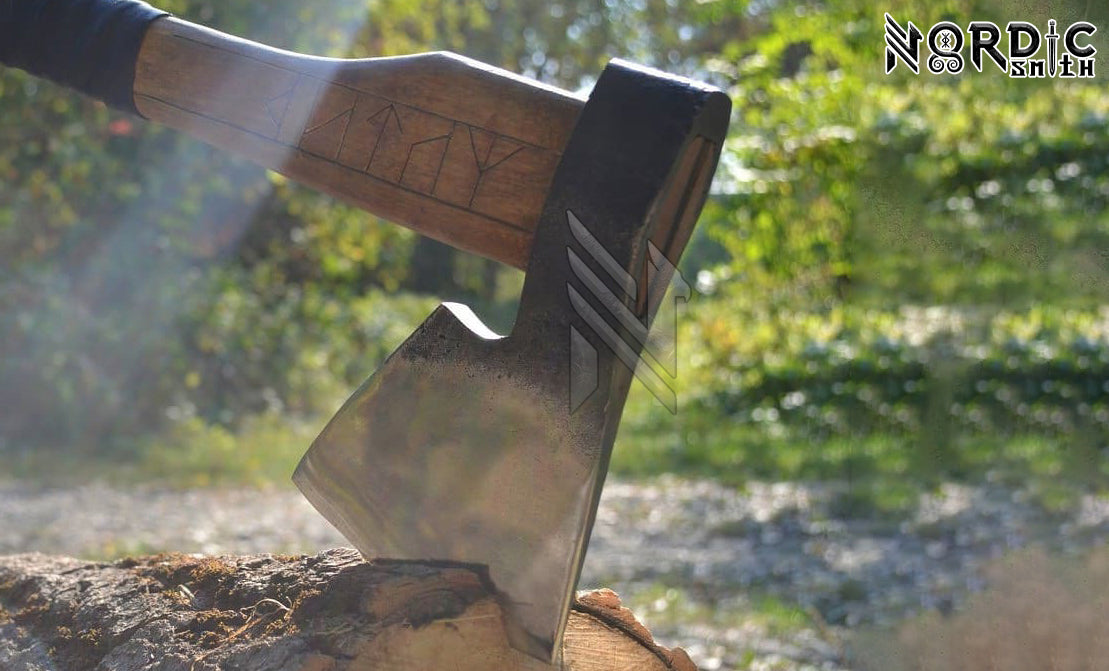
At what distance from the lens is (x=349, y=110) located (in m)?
1.42

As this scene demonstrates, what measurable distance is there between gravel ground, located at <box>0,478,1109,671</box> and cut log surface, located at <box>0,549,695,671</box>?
1.83 meters

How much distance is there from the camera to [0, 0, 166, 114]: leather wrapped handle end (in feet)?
4.92

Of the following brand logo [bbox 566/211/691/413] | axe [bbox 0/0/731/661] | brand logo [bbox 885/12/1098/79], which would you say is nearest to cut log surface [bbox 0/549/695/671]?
axe [bbox 0/0/731/661]

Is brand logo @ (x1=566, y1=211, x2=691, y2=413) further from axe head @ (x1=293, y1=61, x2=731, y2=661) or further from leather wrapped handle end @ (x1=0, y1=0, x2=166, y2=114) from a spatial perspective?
leather wrapped handle end @ (x1=0, y1=0, x2=166, y2=114)

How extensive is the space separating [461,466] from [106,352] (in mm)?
5767

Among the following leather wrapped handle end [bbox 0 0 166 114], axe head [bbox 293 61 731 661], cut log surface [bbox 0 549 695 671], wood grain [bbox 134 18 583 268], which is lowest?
cut log surface [bbox 0 549 695 671]

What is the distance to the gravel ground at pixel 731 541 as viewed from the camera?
139 inches

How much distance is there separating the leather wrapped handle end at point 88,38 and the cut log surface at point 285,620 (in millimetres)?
715

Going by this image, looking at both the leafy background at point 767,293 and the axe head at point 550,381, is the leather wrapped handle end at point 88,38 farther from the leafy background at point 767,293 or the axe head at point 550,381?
the leafy background at point 767,293

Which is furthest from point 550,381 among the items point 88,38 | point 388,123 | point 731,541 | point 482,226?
point 731,541

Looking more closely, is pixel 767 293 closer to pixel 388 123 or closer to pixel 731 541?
pixel 731 541

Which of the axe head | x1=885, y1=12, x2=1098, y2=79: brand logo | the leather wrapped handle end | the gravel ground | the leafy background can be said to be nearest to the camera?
the axe head

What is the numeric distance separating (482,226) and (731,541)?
3.58m

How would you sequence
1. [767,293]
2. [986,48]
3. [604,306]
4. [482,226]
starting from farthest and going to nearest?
[767,293] < [986,48] < [482,226] < [604,306]
